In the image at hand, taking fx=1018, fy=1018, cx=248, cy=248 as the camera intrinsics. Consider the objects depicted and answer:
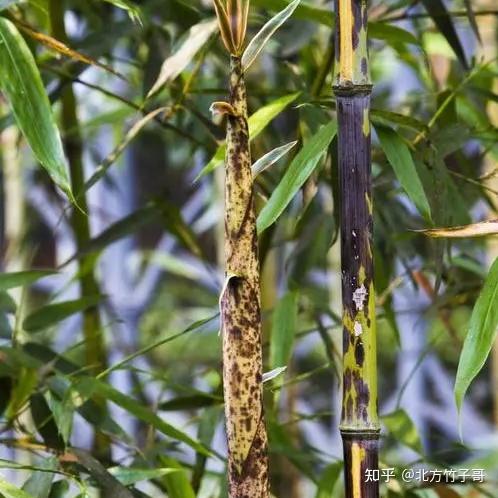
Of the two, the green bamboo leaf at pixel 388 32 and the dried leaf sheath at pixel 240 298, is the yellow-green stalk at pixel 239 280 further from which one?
the green bamboo leaf at pixel 388 32

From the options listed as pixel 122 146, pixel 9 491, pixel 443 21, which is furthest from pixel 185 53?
pixel 9 491

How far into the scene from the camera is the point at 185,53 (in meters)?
0.72

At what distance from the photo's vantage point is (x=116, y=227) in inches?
36.8

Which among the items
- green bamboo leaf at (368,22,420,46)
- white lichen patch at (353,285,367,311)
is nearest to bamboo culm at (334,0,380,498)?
white lichen patch at (353,285,367,311)

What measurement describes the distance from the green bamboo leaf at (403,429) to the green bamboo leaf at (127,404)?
242 millimetres

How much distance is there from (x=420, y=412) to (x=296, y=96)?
1.68 m

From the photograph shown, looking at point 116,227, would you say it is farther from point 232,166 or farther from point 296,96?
point 232,166

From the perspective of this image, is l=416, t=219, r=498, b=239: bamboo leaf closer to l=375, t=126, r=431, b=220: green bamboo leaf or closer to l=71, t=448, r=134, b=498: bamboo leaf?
l=375, t=126, r=431, b=220: green bamboo leaf

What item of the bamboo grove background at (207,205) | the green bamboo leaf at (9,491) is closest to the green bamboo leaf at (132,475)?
the bamboo grove background at (207,205)

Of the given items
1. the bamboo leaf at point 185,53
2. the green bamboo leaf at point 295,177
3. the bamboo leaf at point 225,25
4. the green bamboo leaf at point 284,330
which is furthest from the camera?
the green bamboo leaf at point 284,330

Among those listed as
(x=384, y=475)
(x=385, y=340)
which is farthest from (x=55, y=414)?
(x=385, y=340)

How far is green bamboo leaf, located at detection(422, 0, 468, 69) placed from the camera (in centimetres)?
79

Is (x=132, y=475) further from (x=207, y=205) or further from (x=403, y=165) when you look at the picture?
(x=207, y=205)

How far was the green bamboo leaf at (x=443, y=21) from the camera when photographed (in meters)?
0.79
